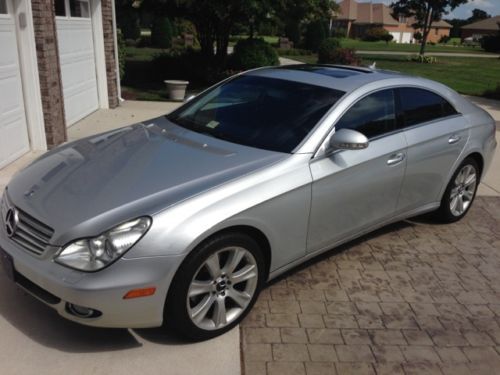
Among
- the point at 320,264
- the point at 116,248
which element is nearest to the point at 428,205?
the point at 320,264

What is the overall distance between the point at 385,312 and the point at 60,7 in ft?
26.1

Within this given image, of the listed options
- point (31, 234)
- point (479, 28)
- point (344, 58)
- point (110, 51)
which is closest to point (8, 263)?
point (31, 234)

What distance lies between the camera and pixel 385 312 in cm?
388

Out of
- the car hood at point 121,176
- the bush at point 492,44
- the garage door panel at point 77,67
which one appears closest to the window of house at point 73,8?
the garage door panel at point 77,67

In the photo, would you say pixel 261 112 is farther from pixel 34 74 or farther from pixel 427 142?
pixel 34 74

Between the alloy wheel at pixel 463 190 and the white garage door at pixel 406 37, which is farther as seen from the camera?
the white garage door at pixel 406 37

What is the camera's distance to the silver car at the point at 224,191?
9.67 ft

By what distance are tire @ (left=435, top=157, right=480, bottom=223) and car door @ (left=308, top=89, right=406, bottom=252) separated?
1.04 metres

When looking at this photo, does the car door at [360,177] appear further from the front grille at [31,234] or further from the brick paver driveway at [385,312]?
the front grille at [31,234]

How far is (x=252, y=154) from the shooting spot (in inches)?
147

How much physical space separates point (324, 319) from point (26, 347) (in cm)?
196

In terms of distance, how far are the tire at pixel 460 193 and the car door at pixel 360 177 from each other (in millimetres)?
1041

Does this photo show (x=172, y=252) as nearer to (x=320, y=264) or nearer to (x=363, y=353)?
(x=363, y=353)

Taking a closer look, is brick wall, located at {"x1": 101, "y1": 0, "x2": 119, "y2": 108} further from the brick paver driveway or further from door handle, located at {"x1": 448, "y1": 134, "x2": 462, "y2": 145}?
door handle, located at {"x1": 448, "y1": 134, "x2": 462, "y2": 145}
